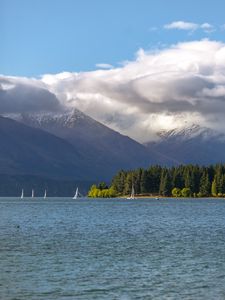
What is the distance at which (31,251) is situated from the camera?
7394 cm

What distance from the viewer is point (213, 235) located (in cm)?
9738

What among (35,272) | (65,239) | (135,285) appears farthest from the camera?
(65,239)

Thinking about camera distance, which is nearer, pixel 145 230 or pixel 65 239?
pixel 65 239

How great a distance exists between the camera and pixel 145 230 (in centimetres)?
10800

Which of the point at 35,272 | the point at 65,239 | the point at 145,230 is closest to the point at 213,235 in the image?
the point at 145,230

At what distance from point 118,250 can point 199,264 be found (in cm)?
1424

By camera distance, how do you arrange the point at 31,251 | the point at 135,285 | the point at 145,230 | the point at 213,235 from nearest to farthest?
the point at 135,285 < the point at 31,251 < the point at 213,235 < the point at 145,230

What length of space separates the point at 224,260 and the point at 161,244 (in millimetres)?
16874

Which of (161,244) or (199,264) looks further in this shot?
(161,244)

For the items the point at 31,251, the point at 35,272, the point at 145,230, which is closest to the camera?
the point at 35,272

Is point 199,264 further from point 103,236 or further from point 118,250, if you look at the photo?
point 103,236

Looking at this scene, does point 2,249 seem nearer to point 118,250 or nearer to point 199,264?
point 118,250

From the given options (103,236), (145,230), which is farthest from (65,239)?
(145,230)

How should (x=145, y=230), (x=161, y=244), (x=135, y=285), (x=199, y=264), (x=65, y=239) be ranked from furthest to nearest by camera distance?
(x=145, y=230) < (x=65, y=239) < (x=161, y=244) < (x=199, y=264) < (x=135, y=285)
